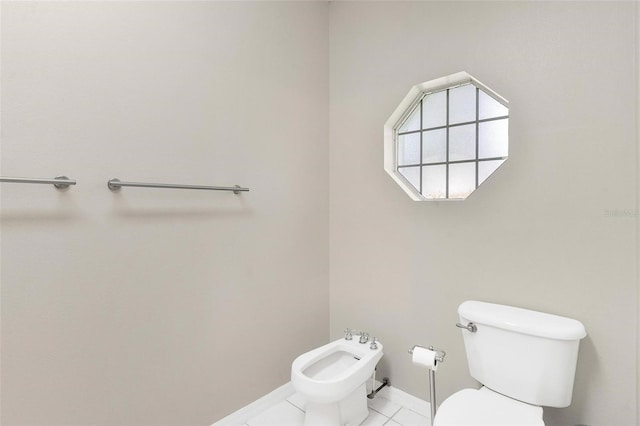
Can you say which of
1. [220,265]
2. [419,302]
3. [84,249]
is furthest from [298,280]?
[84,249]

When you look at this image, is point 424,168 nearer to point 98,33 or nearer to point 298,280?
point 298,280

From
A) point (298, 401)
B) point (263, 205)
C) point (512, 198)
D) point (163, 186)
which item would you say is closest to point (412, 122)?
point (512, 198)

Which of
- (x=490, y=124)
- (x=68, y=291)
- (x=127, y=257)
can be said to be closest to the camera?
(x=68, y=291)

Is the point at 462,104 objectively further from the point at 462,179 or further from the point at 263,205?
the point at 263,205

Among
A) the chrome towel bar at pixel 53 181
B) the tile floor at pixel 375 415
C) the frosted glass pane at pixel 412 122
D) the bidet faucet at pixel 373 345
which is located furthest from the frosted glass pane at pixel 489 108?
the chrome towel bar at pixel 53 181

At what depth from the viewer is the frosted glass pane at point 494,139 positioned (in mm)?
1516

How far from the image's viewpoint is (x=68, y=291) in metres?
1.16

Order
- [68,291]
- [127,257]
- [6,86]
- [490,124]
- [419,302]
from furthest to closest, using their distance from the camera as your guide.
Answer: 1. [419,302]
2. [490,124]
3. [127,257]
4. [68,291]
5. [6,86]

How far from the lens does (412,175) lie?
1863 mm

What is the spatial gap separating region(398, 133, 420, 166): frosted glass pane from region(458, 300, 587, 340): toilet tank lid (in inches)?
32.7

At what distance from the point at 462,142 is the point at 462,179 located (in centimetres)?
19

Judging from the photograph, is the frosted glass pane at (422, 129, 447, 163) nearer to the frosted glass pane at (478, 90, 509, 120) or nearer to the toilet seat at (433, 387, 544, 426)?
the frosted glass pane at (478, 90, 509, 120)

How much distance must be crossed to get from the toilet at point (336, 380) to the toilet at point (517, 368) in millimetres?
441

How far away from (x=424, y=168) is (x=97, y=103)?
156cm
